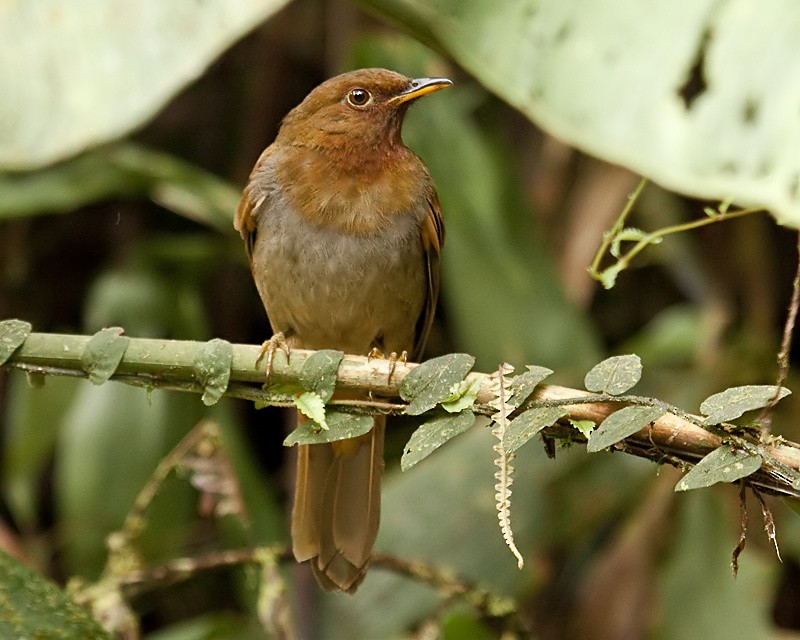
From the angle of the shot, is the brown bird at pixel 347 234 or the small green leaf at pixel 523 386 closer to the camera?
the small green leaf at pixel 523 386

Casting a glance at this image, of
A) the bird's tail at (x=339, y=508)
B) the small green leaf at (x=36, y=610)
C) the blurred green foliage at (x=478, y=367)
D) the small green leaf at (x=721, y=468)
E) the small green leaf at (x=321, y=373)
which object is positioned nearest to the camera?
the small green leaf at (x=721, y=468)

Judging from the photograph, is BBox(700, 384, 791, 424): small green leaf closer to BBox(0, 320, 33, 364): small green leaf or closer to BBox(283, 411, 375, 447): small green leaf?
BBox(283, 411, 375, 447): small green leaf

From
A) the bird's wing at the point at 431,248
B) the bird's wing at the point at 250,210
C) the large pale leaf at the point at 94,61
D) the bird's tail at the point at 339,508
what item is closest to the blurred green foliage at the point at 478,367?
the bird's tail at the point at 339,508

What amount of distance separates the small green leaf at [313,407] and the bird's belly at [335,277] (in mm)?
1022

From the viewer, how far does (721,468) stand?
51.1 inches

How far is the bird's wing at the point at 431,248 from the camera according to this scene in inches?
103

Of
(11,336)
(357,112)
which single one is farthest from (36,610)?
(357,112)

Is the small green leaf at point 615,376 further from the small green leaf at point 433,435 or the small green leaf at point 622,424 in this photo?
the small green leaf at point 433,435

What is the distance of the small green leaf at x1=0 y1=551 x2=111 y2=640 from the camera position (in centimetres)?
161

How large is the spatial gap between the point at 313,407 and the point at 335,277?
1.05 meters

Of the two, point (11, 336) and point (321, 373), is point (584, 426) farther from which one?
point (11, 336)

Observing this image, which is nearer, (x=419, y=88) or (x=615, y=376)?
(x=615, y=376)

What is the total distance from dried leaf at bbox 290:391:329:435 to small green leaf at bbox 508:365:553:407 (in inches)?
9.9

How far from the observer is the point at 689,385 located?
329 centimetres
